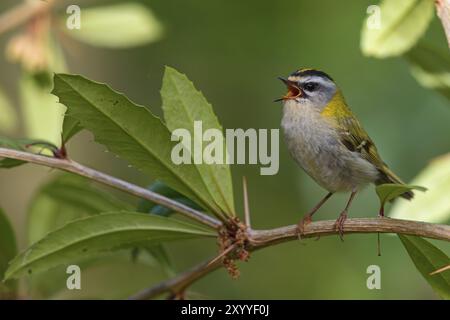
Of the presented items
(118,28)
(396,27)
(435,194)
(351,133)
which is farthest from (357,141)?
(118,28)

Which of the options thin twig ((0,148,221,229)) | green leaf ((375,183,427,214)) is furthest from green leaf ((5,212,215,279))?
green leaf ((375,183,427,214))

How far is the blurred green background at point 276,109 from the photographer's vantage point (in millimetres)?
5004

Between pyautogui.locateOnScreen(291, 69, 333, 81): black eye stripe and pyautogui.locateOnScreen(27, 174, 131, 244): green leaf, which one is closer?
pyautogui.locateOnScreen(27, 174, 131, 244): green leaf

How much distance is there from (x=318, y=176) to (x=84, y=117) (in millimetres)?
1527

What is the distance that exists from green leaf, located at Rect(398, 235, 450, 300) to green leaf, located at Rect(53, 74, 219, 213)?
60cm

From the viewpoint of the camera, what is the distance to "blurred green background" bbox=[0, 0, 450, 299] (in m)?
5.00

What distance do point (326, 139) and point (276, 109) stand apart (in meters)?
2.76

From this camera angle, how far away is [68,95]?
1.94 metres

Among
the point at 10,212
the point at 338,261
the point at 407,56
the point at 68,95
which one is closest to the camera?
the point at 68,95

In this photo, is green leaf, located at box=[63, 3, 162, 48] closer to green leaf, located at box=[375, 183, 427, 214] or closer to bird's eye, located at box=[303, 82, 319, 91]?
bird's eye, located at box=[303, 82, 319, 91]

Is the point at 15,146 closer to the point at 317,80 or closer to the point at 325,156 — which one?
the point at 325,156
